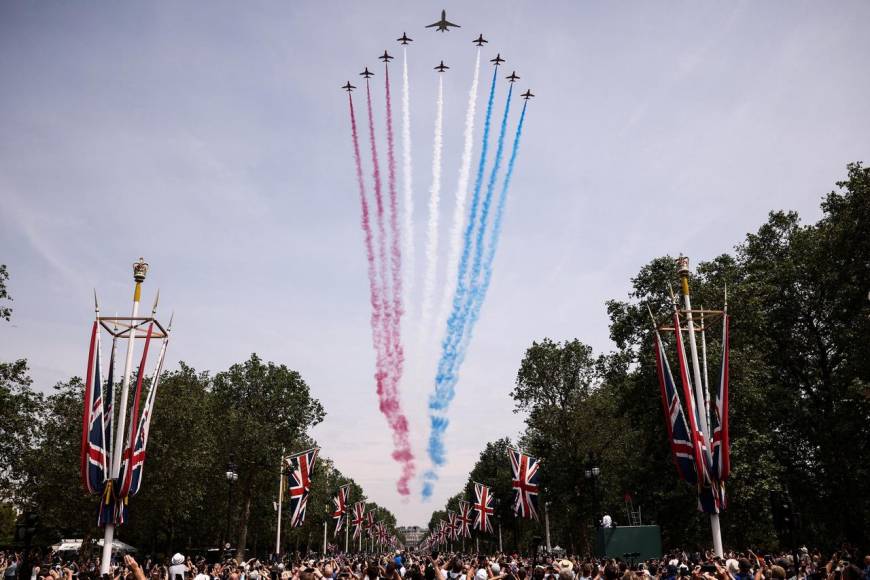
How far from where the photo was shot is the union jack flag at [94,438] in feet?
67.3

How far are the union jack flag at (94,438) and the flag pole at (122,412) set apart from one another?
1.13ft

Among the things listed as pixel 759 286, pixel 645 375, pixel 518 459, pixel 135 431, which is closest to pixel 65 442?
pixel 135 431

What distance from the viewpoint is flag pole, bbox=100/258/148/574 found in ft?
66.5

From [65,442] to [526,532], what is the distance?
6461cm

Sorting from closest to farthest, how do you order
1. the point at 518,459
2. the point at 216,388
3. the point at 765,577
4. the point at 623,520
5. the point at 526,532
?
the point at 765,577
the point at 518,459
the point at 216,388
the point at 623,520
the point at 526,532

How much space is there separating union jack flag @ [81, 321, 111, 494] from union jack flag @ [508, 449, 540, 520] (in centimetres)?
1734

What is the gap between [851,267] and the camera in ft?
106

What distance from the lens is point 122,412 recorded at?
2259 cm

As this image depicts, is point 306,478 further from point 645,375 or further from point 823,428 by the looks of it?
point 823,428

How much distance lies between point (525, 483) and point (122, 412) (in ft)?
58.2

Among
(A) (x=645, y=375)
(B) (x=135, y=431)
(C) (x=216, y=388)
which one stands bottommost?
(B) (x=135, y=431)

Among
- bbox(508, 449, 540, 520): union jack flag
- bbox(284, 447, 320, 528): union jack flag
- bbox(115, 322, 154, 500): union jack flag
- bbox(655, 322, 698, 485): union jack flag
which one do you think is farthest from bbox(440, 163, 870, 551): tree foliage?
bbox(115, 322, 154, 500): union jack flag

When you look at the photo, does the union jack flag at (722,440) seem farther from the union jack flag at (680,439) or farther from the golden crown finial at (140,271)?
the golden crown finial at (140,271)

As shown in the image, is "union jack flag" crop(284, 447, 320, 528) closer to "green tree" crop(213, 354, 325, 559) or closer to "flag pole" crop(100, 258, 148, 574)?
"flag pole" crop(100, 258, 148, 574)
